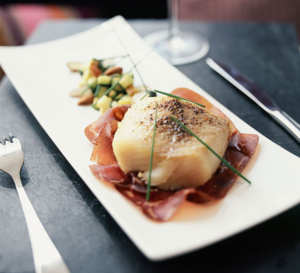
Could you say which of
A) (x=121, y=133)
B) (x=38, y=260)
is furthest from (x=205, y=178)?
(x=38, y=260)

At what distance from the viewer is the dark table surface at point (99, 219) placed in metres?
1.42

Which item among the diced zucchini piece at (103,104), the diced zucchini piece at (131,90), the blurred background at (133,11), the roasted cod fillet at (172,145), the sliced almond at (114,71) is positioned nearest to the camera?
the roasted cod fillet at (172,145)

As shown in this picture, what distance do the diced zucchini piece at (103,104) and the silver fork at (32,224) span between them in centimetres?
44

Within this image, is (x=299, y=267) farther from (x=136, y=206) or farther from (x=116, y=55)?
(x=116, y=55)

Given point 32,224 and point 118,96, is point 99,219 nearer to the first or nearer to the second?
point 32,224

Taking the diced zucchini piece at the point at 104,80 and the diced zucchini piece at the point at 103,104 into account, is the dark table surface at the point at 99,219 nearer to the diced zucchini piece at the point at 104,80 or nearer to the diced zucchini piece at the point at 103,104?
the diced zucchini piece at the point at 103,104

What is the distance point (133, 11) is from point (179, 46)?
7.23ft

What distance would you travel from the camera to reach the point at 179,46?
2965 millimetres

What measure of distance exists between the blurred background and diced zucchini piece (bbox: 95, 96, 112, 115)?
2194mm

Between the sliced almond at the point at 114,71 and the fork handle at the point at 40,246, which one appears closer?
the fork handle at the point at 40,246

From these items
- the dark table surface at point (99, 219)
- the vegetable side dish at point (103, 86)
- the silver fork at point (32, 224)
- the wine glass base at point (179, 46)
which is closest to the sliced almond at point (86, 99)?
the vegetable side dish at point (103, 86)

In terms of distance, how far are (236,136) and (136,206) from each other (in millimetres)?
542

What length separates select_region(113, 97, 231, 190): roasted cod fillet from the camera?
1497 millimetres

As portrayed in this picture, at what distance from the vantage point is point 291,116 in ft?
7.13
